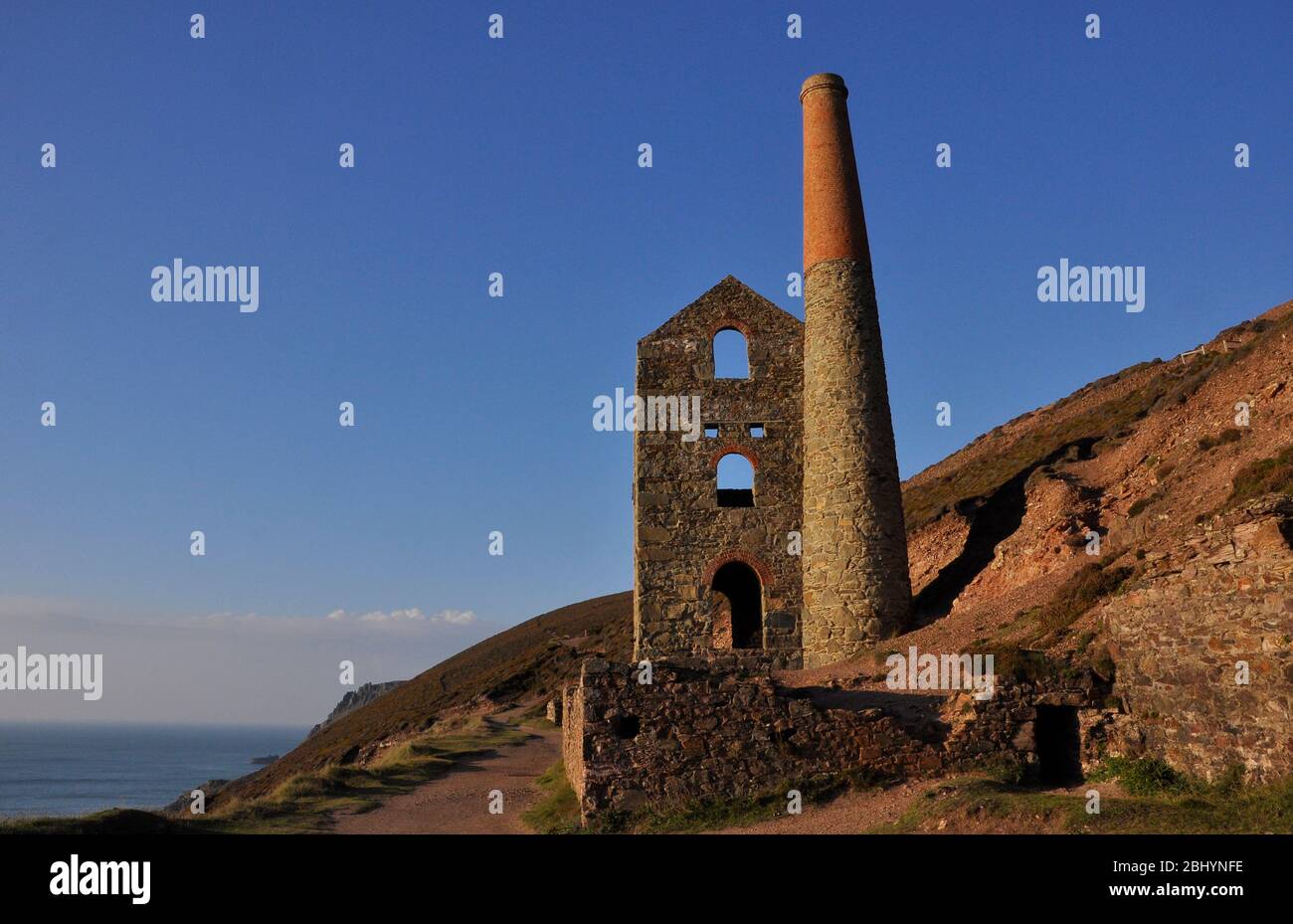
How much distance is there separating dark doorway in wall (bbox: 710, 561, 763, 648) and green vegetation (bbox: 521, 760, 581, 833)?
10196mm

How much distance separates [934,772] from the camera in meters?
14.1

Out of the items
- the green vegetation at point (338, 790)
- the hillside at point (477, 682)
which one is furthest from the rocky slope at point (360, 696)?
the green vegetation at point (338, 790)

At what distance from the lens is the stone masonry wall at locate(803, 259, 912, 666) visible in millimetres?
22156

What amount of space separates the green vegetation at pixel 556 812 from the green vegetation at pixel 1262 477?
1136cm

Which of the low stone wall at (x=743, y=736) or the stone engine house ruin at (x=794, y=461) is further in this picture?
the stone engine house ruin at (x=794, y=461)

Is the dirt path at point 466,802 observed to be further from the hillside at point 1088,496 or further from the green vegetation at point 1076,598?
the green vegetation at point 1076,598

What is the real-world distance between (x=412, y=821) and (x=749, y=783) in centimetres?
571

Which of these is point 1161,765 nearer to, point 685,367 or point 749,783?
point 749,783

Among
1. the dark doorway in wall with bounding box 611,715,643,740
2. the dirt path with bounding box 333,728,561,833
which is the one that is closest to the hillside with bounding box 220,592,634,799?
the dirt path with bounding box 333,728,561,833

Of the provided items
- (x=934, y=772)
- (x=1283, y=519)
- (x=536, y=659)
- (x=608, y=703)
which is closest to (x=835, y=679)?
(x=934, y=772)

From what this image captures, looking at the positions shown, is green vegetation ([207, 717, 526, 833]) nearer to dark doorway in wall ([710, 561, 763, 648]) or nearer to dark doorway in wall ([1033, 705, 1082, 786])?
dark doorway in wall ([710, 561, 763, 648])

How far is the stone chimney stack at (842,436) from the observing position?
72.8ft

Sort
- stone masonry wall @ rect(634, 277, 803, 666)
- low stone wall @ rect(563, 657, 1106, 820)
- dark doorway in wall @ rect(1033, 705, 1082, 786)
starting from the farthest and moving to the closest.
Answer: stone masonry wall @ rect(634, 277, 803, 666), dark doorway in wall @ rect(1033, 705, 1082, 786), low stone wall @ rect(563, 657, 1106, 820)

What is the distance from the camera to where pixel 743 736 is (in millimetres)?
14047
